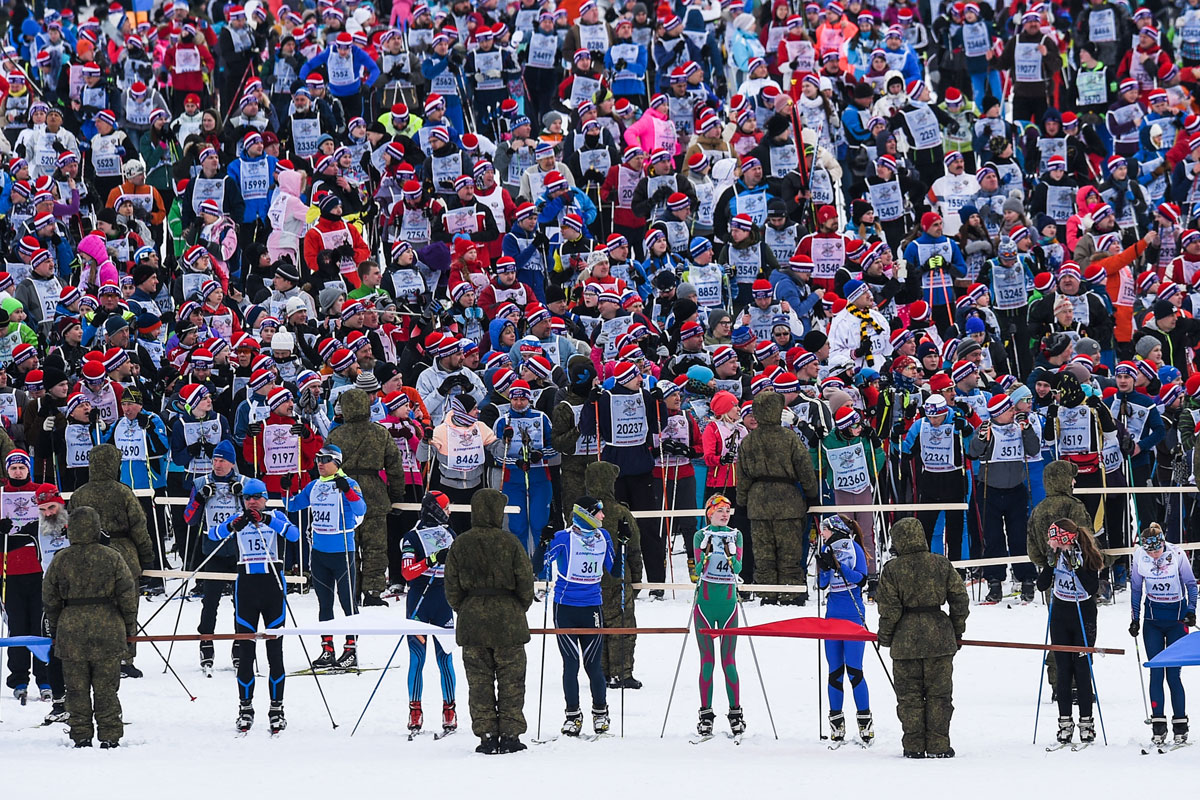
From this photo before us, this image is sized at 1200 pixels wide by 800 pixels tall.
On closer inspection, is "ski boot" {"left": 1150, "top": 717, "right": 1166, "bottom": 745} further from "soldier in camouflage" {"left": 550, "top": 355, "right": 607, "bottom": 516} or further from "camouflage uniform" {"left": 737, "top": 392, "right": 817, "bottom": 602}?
"soldier in camouflage" {"left": 550, "top": 355, "right": 607, "bottom": 516}

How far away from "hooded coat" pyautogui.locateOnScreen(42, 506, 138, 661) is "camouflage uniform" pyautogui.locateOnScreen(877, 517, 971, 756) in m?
5.09

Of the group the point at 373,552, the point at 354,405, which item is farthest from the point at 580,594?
the point at 354,405

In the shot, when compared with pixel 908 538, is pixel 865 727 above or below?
below

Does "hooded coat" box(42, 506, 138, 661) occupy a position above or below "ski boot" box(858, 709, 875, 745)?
above

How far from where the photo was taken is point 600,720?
15258mm

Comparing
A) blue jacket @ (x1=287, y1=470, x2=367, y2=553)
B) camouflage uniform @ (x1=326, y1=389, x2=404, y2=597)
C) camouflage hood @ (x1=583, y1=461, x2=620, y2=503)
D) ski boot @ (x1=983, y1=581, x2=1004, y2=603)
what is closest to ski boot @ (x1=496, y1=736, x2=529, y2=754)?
camouflage hood @ (x1=583, y1=461, x2=620, y2=503)

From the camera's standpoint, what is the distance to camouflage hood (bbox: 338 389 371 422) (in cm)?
1859

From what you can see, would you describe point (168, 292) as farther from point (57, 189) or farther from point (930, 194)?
point (930, 194)

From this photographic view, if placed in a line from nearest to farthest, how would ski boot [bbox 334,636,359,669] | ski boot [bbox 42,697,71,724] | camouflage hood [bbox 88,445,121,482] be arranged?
ski boot [bbox 42,697,71,724]
camouflage hood [bbox 88,445,121,482]
ski boot [bbox 334,636,359,669]

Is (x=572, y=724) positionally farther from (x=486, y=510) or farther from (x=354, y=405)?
(x=354, y=405)

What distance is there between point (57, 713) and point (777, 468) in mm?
6039

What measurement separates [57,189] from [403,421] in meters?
7.28

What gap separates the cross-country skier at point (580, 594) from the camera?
15211mm

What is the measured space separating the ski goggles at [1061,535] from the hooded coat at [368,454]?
232 inches
